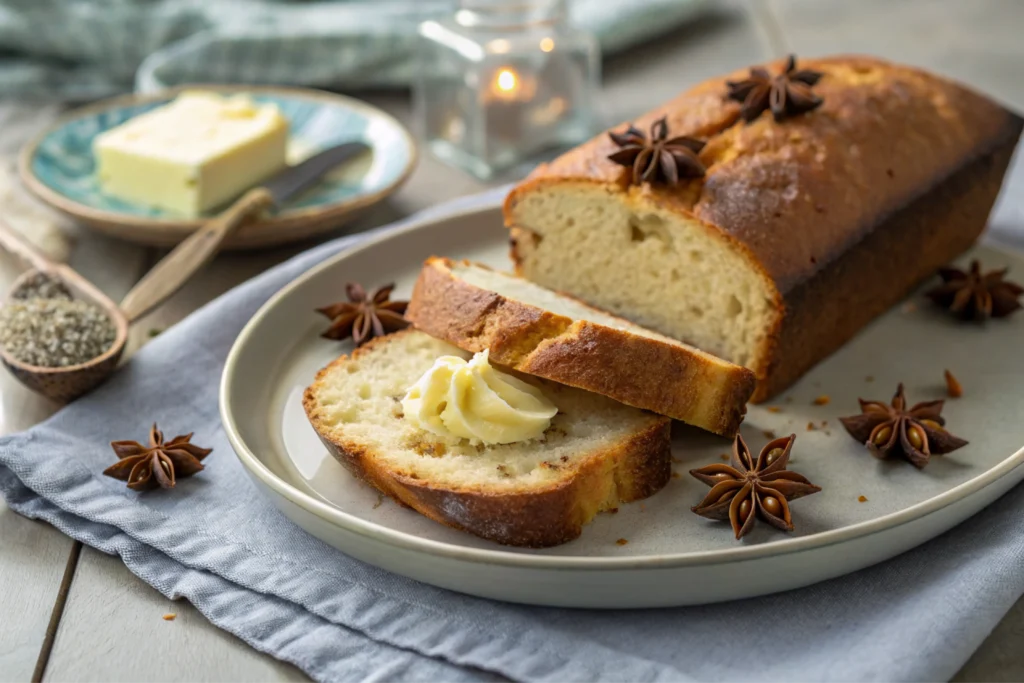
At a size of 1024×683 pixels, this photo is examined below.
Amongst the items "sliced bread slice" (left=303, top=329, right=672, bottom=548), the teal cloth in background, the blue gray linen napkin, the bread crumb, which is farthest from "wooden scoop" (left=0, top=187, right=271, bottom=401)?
the bread crumb

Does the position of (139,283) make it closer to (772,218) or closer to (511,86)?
(511,86)

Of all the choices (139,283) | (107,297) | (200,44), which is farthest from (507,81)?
(107,297)

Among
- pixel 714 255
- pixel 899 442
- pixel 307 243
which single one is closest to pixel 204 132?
pixel 307 243

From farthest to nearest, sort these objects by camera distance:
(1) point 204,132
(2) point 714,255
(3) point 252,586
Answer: (1) point 204,132, (2) point 714,255, (3) point 252,586

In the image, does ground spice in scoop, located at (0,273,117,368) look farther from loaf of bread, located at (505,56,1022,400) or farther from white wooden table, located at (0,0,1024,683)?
loaf of bread, located at (505,56,1022,400)

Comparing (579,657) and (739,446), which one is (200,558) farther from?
(739,446)
